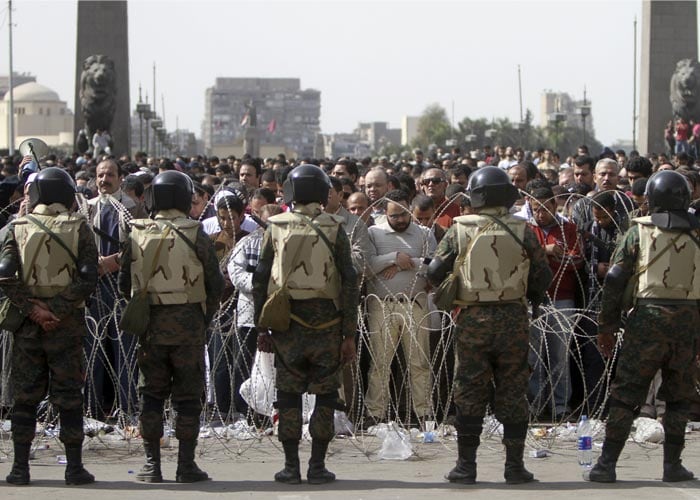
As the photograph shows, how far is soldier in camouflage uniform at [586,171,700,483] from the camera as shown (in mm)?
8156

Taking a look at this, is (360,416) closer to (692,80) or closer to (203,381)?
(203,381)

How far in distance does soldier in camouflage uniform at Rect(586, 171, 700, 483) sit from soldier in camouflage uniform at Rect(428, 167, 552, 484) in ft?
1.56

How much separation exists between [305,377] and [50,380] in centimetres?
155

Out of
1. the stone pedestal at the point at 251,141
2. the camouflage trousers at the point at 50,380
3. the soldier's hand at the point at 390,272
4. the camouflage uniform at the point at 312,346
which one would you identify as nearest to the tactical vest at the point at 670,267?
the camouflage uniform at the point at 312,346

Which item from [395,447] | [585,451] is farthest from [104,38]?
[585,451]

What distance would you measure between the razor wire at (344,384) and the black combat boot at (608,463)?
1.13 meters

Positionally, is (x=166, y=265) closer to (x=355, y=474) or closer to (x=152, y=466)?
(x=152, y=466)

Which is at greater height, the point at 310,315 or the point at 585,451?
the point at 310,315

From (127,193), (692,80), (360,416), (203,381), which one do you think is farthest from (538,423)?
(692,80)

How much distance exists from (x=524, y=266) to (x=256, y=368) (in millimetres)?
2362

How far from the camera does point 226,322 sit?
33.5 ft

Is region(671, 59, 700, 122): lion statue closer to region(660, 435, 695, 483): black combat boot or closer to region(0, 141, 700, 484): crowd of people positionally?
region(0, 141, 700, 484): crowd of people

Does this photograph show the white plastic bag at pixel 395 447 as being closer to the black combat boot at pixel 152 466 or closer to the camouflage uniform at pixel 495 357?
the camouflage uniform at pixel 495 357

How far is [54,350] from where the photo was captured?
8414 mm
